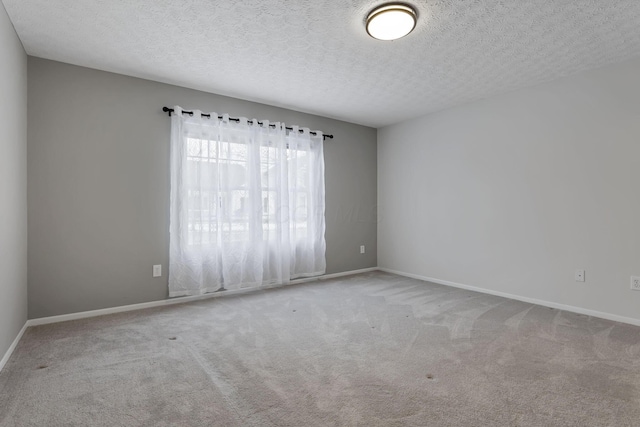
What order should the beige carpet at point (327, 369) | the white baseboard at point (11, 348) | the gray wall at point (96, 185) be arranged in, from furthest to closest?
the gray wall at point (96, 185), the white baseboard at point (11, 348), the beige carpet at point (327, 369)

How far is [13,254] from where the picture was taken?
7.99 feet

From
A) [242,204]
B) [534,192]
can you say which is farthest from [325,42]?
[534,192]

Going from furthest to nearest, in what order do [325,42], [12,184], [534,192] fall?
[534,192] < [325,42] < [12,184]

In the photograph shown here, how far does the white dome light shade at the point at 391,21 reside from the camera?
7.19 feet

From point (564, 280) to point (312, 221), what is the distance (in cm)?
294

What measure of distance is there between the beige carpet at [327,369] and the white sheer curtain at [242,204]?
60 cm

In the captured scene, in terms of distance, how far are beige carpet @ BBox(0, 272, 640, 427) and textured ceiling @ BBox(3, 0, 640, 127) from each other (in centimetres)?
235

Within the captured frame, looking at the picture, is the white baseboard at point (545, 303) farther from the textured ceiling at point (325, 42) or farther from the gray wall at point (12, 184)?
the gray wall at point (12, 184)

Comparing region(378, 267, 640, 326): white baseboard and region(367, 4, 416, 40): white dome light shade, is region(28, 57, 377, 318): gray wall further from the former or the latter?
region(378, 267, 640, 326): white baseboard

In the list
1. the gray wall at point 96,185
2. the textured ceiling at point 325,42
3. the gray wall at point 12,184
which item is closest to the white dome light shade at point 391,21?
the textured ceiling at point 325,42

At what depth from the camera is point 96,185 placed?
3182mm

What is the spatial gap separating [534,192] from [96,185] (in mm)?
4493

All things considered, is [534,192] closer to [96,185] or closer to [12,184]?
[96,185]

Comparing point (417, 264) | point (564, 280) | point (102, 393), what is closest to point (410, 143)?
point (417, 264)
